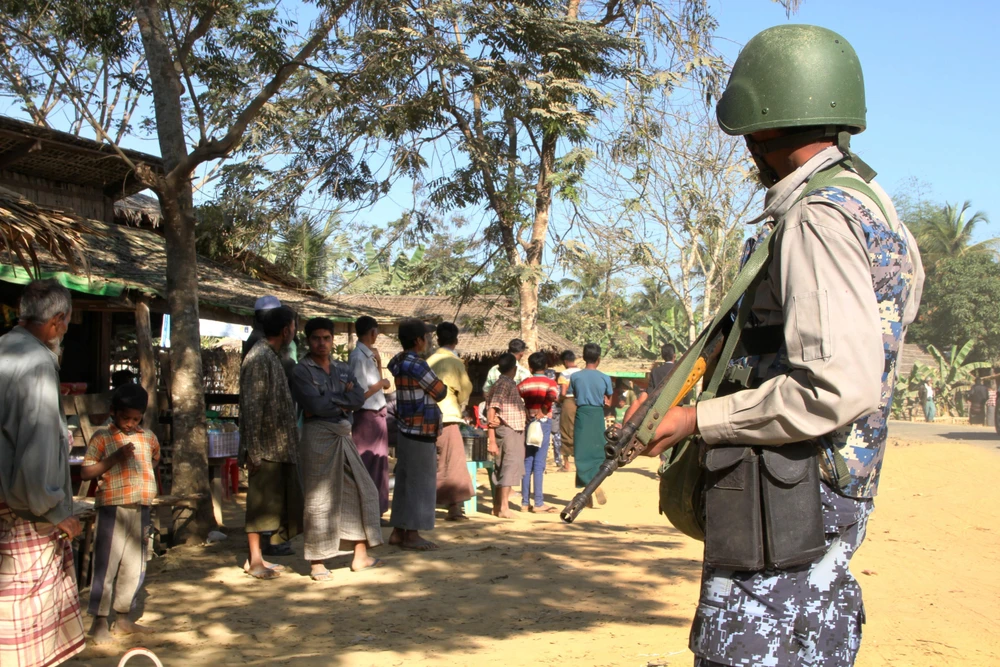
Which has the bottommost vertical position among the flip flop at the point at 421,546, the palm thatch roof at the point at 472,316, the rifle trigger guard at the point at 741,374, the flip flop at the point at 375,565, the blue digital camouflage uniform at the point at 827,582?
the flip flop at the point at 375,565

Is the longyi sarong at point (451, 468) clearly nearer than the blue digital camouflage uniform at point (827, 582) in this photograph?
No

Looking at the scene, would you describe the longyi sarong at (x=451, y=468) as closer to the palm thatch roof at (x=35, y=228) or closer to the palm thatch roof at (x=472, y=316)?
the palm thatch roof at (x=35, y=228)

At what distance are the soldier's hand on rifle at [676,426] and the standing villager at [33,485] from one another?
2.45m

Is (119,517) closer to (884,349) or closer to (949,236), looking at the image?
(884,349)

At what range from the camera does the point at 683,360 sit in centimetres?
223

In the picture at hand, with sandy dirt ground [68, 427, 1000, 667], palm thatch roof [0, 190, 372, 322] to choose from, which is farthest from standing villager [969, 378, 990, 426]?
palm thatch roof [0, 190, 372, 322]

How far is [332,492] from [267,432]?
64 cm

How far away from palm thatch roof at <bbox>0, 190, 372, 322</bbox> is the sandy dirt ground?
2.30 meters

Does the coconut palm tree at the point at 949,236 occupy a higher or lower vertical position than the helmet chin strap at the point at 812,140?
higher

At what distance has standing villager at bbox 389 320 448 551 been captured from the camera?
7.38 metres

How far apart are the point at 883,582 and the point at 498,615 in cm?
276

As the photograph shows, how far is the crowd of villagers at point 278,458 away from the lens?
3455mm

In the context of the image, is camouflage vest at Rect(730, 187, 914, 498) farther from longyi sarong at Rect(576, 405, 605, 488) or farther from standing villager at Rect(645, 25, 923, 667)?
longyi sarong at Rect(576, 405, 605, 488)

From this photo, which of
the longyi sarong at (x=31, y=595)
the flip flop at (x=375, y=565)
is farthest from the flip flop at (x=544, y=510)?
the longyi sarong at (x=31, y=595)
